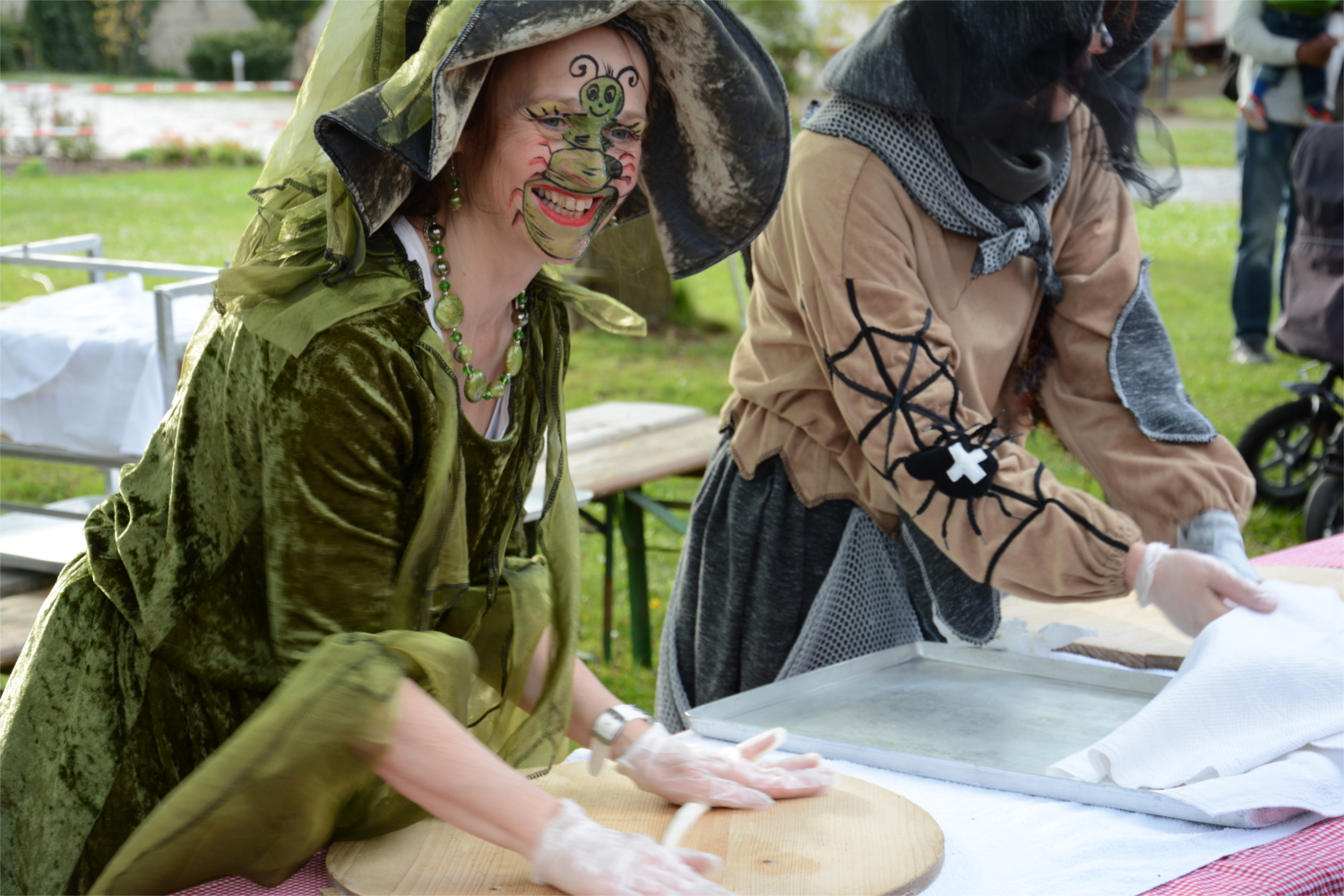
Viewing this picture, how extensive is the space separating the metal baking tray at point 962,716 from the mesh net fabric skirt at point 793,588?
0.08 meters

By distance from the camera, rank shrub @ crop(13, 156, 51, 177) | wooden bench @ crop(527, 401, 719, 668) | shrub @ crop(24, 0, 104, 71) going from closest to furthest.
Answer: wooden bench @ crop(527, 401, 719, 668), shrub @ crop(13, 156, 51, 177), shrub @ crop(24, 0, 104, 71)

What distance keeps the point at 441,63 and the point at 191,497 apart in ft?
1.48

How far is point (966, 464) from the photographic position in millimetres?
1749

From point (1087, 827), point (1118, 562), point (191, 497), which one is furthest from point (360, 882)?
point (1118, 562)

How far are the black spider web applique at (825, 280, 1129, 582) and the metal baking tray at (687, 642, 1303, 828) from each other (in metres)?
0.17

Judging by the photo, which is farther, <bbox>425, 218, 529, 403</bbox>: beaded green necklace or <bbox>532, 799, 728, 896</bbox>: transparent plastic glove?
<bbox>425, 218, 529, 403</bbox>: beaded green necklace

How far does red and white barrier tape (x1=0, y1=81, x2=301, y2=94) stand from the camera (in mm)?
13727

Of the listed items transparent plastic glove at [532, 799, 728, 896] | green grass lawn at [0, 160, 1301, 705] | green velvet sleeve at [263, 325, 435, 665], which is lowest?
green grass lawn at [0, 160, 1301, 705]

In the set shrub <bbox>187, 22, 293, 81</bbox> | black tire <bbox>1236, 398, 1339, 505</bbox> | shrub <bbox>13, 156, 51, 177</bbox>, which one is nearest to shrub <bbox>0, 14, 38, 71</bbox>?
shrub <bbox>187, 22, 293, 81</bbox>

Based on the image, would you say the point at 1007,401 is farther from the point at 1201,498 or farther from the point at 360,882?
the point at 360,882

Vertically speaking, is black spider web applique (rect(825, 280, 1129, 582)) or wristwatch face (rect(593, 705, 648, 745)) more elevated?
black spider web applique (rect(825, 280, 1129, 582))

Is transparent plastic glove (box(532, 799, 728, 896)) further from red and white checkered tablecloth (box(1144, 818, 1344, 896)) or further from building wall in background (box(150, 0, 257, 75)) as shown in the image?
building wall in background (box(150, 0, 257, 75))

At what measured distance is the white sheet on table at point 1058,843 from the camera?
4.07ft

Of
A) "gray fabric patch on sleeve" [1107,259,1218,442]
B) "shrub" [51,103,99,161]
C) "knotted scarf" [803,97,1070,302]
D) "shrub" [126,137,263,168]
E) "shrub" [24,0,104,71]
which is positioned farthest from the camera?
"shrub" [24,0,104,71]
